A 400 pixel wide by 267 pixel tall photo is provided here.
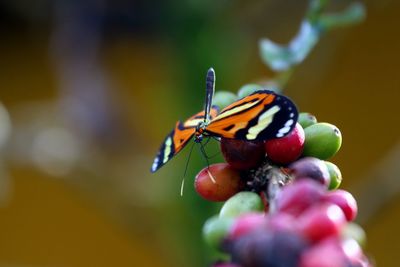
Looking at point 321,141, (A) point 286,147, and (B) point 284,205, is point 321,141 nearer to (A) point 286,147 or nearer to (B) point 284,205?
(A) point 286,147

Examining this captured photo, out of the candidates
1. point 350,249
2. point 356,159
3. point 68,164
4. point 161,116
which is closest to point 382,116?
point 356,159

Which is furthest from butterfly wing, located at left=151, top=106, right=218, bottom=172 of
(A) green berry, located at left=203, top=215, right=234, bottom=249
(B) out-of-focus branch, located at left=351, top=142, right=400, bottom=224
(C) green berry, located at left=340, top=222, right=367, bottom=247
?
(B) out-of-focus branch, located at left=351, top=142, right=400, bottom=224

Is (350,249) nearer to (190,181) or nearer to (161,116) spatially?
(190,181)

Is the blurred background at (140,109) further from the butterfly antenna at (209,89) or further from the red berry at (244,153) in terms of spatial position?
the red berry at (244,153)

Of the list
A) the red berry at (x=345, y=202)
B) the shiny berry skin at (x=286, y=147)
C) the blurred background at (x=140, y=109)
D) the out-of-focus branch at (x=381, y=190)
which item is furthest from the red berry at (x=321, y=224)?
the out-of-focus branch at (x=381, y=190)

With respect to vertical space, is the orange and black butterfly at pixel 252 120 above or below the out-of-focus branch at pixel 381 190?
above

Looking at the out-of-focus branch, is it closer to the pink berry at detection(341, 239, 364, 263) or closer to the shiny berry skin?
the shiny berry skin
